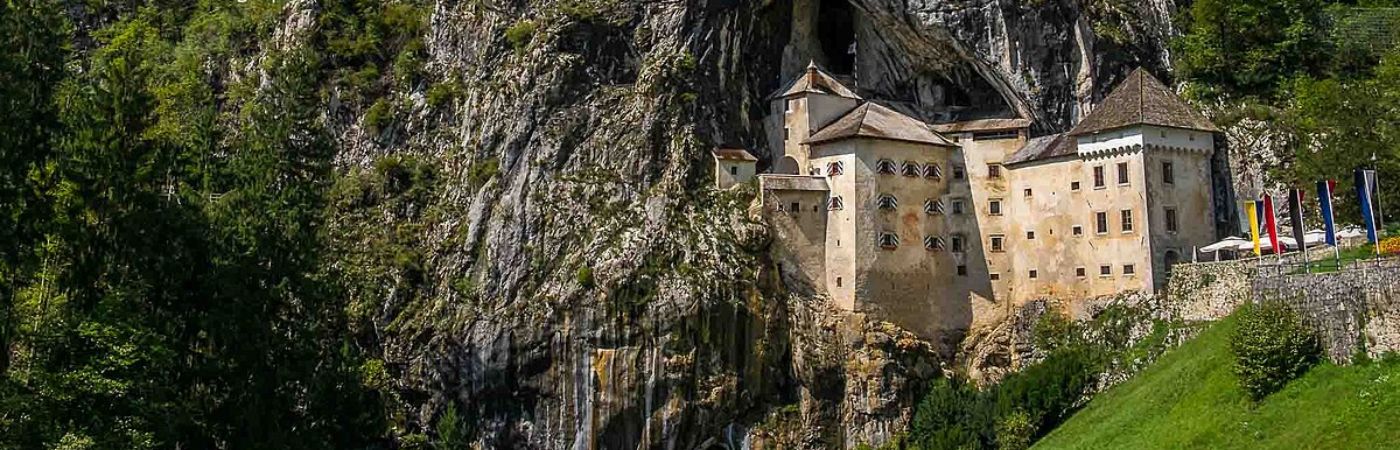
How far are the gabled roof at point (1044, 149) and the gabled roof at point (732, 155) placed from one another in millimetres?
14720

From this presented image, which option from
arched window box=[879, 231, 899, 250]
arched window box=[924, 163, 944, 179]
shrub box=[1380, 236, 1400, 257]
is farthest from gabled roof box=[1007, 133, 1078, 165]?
shrub box=[1380, 236, 1400, 257]

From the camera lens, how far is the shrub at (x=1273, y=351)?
57625mm

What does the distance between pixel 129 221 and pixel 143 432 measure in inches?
355

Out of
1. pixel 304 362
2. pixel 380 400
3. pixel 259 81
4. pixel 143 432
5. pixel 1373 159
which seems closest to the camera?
pixel 143 432

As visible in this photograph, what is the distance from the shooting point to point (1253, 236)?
70688 mm

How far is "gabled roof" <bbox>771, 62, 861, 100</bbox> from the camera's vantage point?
87.5 m

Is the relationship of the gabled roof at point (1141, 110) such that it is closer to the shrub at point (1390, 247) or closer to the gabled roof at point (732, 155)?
the shrub at point (1390, 247)

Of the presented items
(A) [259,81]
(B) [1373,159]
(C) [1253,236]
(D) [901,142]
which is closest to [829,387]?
(D) [901,142]

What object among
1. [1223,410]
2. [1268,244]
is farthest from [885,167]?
[1223,410]

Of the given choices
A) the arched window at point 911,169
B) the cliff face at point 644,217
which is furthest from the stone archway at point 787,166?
the arched window at point 911,169

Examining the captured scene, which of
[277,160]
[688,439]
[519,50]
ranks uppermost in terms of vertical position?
[519,50]

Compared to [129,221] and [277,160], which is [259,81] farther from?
[129,221]

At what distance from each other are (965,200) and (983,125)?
176 inches

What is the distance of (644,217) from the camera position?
280 ft
